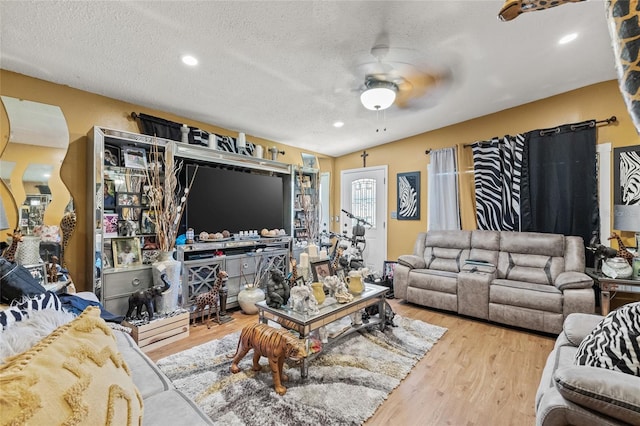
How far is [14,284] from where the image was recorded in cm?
149

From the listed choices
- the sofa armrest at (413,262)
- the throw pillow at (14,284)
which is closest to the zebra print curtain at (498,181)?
the sofa armrest at (413,262)

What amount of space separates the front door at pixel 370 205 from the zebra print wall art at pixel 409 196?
0.30 m

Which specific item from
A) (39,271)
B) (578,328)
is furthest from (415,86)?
(39,271)

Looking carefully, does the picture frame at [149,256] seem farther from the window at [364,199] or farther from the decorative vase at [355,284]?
the window at [364,199]

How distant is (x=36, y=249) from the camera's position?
7.20 ft

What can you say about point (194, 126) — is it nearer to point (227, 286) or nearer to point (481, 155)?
point (227, 286)

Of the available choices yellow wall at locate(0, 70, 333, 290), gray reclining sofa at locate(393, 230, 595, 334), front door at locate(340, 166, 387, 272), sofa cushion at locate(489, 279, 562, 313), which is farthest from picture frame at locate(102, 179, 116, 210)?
sofa cushion at locate(489, 279, 562, 313)

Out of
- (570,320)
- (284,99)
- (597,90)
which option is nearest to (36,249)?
(284,99)

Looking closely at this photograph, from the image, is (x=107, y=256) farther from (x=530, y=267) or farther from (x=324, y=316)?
(x=530, y=267)

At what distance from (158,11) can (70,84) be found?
151 centimetres

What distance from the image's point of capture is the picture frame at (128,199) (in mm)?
2885

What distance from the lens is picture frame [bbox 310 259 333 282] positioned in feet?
8.23

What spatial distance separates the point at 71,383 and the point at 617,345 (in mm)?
1935

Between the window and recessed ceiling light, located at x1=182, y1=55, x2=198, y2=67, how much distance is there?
359cm
